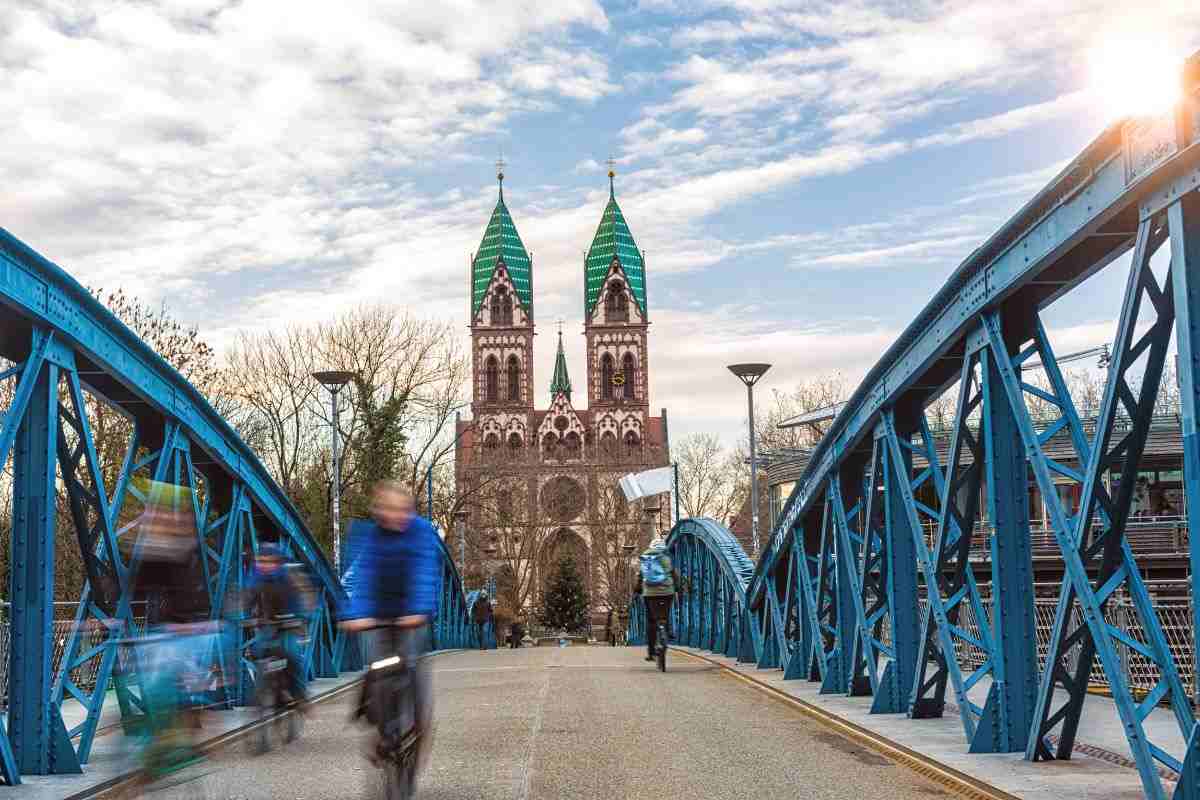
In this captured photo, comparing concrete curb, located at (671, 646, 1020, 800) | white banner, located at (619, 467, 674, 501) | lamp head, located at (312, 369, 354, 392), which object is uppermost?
lamp head, located at (312, 369, 354, 392)

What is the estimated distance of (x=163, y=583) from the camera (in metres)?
7.65

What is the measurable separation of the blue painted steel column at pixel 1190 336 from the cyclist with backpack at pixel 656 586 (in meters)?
14.2

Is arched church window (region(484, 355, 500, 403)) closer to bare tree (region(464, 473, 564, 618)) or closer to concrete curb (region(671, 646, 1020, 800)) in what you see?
bare tree (region(464, 473, 564, 618))

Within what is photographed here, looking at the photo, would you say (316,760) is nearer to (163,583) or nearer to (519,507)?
(163,583)

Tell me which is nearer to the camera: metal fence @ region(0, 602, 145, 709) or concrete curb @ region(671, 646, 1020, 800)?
concrete curb @ region(671, 646, 1020, 800)

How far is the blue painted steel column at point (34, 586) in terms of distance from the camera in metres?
9.68

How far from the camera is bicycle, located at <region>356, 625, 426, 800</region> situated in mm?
7887

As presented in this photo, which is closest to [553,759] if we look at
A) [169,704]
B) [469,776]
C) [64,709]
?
[469,776]

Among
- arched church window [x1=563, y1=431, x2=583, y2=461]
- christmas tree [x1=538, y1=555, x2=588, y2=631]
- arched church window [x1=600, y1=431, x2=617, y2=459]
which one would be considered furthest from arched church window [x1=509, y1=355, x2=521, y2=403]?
christmas tree [x1=538, y1=555, x2=588, y2=631]

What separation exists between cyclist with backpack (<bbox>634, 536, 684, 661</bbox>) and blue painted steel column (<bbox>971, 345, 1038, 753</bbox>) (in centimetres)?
1066

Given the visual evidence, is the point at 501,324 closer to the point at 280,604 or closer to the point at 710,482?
the point at 710,482

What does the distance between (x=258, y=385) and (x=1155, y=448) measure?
27.5m

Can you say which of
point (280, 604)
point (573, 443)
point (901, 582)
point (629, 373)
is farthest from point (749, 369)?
point (629, 373)

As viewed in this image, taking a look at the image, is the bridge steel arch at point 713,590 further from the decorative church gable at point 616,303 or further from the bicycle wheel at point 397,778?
the decorative church gable at point 616,303
